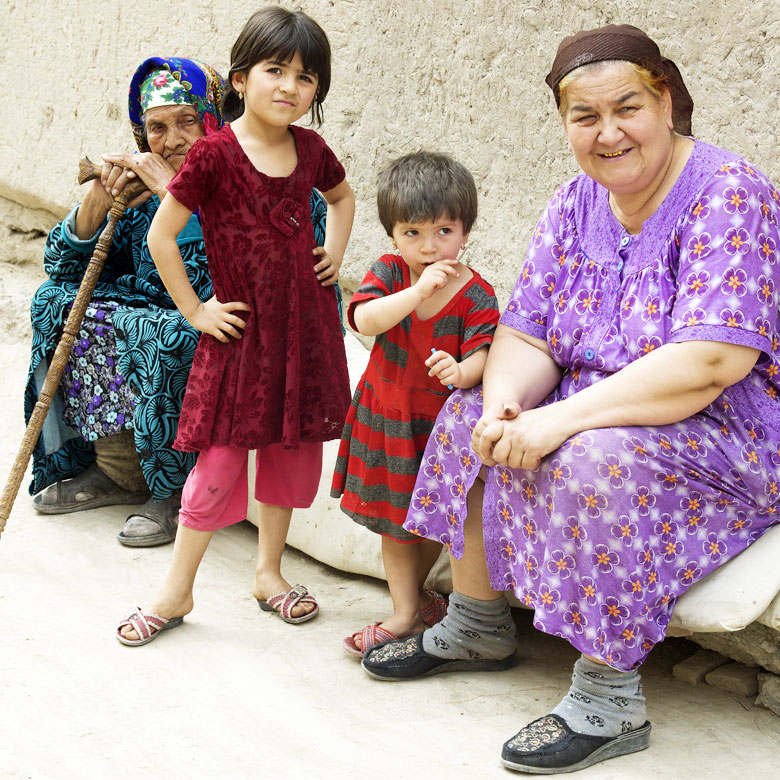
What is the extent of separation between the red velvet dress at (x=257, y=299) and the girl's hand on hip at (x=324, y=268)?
22 mm

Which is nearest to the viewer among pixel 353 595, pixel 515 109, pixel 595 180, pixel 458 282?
pixel 595 180

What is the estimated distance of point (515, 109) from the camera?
3.75 m

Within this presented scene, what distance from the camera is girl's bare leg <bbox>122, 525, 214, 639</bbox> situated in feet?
9.84

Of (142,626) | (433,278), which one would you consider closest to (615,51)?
(433,278)

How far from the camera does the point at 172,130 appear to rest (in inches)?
138

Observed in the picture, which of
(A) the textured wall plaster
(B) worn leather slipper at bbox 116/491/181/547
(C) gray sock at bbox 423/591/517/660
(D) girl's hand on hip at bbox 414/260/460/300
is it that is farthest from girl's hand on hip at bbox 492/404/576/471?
(B) worn leather slipper at bbox 116/491/181/547

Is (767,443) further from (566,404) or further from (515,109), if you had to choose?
(515,109)

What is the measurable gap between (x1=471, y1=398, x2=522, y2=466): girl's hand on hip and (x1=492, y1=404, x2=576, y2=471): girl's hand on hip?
18mm

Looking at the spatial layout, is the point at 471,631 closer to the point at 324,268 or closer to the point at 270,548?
the point at 270,548

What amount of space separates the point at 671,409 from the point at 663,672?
94cm

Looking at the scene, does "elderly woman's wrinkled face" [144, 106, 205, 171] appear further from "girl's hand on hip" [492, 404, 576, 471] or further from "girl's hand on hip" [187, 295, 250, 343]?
"girl's hand on hip" [492, 404, 576, 471]

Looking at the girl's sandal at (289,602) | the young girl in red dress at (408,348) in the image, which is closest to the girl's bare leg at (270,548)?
the girl's sandal at (289,602)

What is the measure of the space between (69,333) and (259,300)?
1041mm

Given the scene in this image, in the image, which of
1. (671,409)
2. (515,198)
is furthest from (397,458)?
(515,198)
